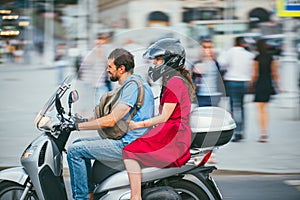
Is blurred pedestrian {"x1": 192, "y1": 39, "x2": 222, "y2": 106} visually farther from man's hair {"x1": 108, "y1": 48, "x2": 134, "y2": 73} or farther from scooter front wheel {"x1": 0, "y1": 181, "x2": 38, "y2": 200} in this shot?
scooter front wheel {"x1": 0, "y1": 181, "x2": 38, "y2": 200}

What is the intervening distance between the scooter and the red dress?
9 centimetres

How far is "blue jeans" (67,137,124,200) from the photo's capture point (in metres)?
4.60

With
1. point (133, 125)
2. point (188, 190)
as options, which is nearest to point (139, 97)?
point (133, 125)

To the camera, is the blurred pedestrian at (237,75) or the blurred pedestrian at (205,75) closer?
the blurred pedestrian at (205,75)

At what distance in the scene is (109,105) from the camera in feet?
14.9

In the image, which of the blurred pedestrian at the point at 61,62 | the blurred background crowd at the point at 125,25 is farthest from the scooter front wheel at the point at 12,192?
the blurred pedestrian at the point at 61,62

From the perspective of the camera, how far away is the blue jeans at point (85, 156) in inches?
181

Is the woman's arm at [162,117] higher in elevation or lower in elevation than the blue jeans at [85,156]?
higher

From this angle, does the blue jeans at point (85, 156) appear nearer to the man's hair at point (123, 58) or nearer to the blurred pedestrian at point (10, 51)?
the man's hair at point (123, 58)

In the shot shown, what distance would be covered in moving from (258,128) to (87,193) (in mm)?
6863

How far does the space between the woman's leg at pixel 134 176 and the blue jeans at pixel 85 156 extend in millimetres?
103

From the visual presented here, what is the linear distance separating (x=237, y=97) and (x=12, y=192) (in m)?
5.58

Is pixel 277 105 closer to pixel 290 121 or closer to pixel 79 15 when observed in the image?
pixel 290 121

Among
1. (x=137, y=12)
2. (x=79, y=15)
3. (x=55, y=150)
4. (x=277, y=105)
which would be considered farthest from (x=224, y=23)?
(x=55, y=150)
